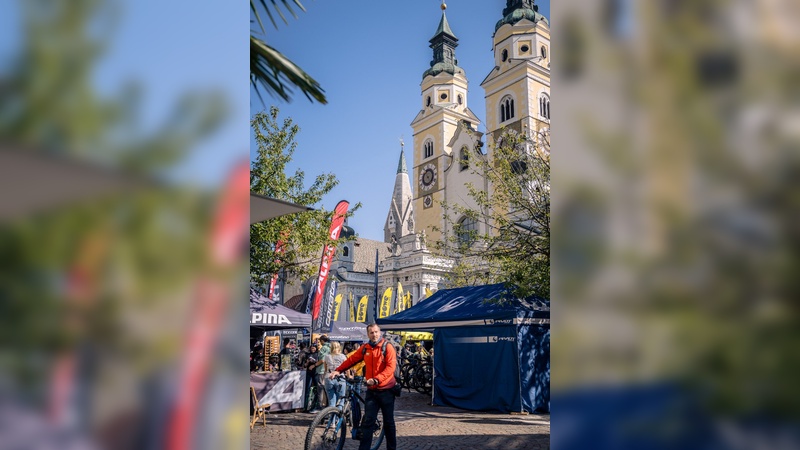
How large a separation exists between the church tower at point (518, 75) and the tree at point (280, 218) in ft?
117

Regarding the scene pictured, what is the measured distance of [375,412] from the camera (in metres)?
7.24

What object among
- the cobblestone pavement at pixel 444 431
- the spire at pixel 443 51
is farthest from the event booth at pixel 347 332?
the spire at pixel 443 51

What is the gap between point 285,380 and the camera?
12547 millimetres

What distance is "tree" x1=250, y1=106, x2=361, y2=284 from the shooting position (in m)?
15.3

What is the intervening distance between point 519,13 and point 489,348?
5246cm

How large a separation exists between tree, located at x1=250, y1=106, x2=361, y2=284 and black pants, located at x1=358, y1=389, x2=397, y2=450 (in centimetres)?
844

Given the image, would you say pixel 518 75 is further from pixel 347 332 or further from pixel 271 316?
pixel 271 316

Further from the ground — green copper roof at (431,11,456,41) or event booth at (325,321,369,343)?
green copper roof at (431,11,456,41)

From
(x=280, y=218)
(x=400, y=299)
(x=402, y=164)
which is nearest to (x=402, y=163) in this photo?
(x=402, y=164)

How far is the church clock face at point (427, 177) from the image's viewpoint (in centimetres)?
A: 6348

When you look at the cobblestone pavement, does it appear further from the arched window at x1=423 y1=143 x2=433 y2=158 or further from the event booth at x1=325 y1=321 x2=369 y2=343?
the arched window at x1=423 y1=143 x2=433 y2=158

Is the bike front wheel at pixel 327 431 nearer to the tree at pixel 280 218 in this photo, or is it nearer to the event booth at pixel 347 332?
the tree at pixel 280 218
